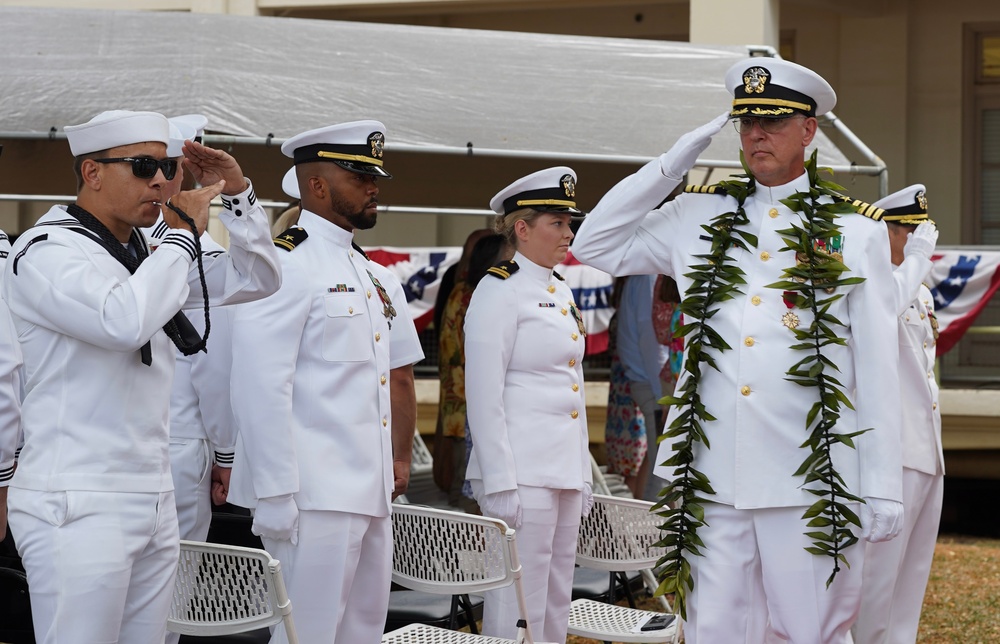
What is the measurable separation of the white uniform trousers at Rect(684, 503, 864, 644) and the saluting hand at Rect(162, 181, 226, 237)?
4.85 ft

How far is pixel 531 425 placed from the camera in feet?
16.2

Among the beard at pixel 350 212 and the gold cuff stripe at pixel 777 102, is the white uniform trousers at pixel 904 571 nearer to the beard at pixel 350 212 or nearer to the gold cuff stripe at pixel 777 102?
the gold cuff stripe at pixel 777 102

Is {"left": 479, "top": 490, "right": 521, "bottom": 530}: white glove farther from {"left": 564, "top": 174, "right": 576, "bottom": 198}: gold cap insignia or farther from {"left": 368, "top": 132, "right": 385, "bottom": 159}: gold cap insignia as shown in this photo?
{"left": 368, "top": 132, "right": 385, "bottom": 159}: gold cap insignia

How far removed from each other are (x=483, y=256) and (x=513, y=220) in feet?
5.20

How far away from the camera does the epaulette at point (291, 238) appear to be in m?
4.07

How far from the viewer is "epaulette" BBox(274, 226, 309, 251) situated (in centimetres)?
407

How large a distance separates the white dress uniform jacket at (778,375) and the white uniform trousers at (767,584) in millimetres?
72

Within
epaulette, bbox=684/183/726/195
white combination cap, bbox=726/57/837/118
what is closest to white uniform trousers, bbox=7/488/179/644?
epaulette, bbox=684/183/726/195

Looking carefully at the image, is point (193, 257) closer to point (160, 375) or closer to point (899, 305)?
point (160, 375)

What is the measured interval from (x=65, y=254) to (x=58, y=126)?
262cm

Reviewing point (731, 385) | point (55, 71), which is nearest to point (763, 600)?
point (731, 385)

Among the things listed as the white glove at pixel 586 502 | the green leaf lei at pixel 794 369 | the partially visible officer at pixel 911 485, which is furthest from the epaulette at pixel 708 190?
the white glove at pixel 586 502

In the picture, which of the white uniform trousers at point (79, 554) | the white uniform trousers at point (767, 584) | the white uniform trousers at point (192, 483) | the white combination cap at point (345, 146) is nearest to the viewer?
the white uniform trousers at point (79, 554)

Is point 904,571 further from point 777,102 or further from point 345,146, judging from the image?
point 345,146
